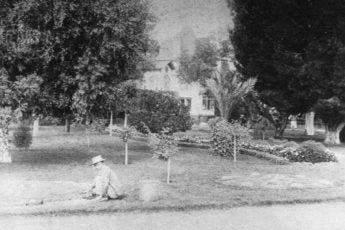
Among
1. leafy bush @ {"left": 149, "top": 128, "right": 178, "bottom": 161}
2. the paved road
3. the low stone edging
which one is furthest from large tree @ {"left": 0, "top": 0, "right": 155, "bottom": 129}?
the paved road

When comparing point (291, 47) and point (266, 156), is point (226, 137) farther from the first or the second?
point (291, 47)

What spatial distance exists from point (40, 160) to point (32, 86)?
343 centimetres

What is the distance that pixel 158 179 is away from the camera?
13.3 meters

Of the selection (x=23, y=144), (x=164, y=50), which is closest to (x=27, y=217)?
(x=23, y=144)

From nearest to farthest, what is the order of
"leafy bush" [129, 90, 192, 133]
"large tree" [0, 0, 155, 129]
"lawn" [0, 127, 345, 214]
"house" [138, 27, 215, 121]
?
"lawn" [0, 127, 345, 214]
"large tree" [0, 0, 155, 129]
"leafy bush" [129, 90, 192, 133]
"house" [138, 27, 215, 121]

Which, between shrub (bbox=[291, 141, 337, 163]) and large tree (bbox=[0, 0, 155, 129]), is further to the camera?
shrub (bbox=[291, 141, 337, 163])

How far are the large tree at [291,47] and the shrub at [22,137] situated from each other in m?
13.7

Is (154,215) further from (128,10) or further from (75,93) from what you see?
(128,10)

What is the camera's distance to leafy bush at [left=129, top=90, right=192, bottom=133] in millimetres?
28906

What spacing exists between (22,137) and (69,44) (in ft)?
21.4

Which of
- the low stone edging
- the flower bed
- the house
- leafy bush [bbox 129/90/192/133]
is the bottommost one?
the low stone edging

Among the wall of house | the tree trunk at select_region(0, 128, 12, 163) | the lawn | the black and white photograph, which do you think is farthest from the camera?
the wall of house

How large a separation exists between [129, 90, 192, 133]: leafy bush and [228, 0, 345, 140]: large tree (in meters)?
4.74

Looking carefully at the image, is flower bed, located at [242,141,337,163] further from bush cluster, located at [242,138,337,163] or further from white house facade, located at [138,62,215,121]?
white house facade, located at [138,62,215,121]
